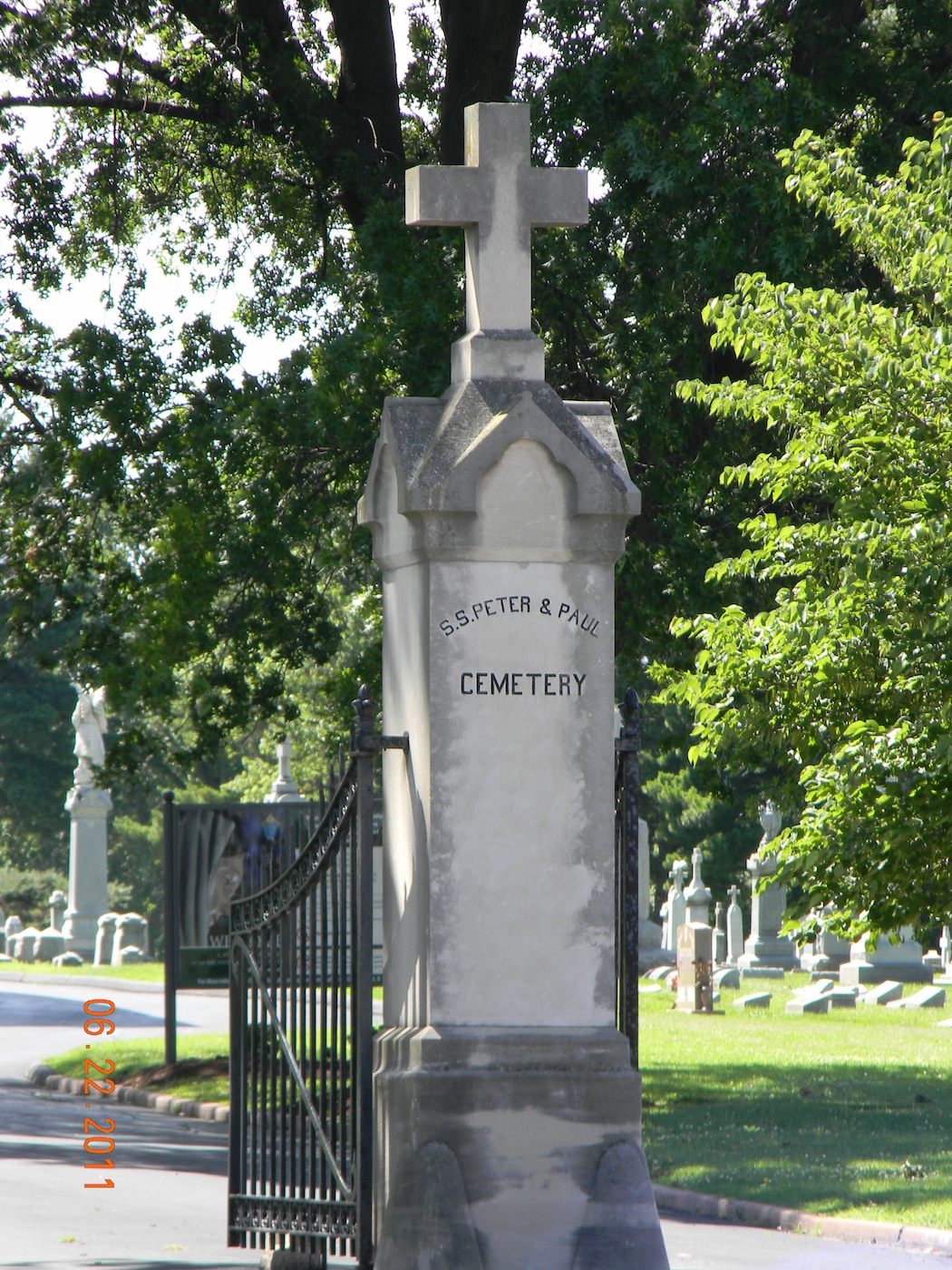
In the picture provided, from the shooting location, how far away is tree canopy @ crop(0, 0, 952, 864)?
15.0 metres

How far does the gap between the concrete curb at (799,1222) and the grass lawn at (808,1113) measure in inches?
5.9

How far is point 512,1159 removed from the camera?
655 cm

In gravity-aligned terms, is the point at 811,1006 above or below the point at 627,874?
below

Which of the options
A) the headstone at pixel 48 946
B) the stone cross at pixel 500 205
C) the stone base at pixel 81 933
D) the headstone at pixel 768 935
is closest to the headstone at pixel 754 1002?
the headstone at pixel 768 935

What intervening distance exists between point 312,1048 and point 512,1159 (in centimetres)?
132

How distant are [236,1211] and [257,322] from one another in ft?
45.1

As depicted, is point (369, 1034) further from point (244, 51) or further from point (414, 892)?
point (244, 51)

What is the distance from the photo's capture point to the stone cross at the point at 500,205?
7203 mm

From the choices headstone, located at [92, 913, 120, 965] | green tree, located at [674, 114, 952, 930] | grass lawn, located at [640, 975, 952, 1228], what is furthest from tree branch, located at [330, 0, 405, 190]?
headstone, located at [92, 913, 120, 965]

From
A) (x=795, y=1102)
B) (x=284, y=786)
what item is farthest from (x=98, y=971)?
(x=795, y=1102)

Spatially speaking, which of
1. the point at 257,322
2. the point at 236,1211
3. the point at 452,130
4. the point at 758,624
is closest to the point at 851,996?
the point at 257,322

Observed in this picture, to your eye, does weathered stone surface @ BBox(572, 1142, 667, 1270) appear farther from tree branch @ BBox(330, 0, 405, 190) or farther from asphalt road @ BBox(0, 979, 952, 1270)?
tree branch @ BBox(330, 0, 405, 190)

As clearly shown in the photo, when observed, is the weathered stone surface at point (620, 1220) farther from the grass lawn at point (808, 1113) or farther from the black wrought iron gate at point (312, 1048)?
the grass lawn at point (808, 1113)

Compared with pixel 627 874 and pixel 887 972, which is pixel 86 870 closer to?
pixel 887 972
